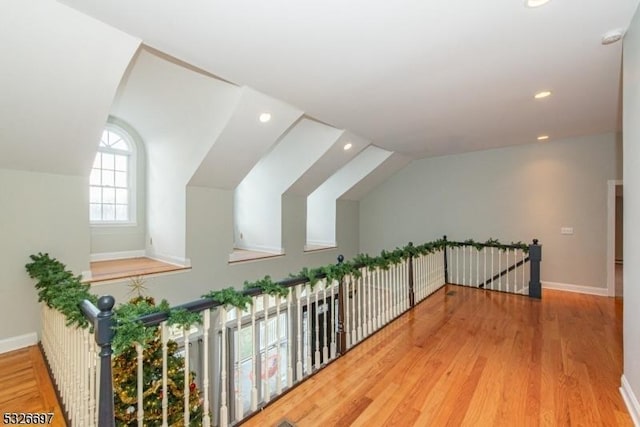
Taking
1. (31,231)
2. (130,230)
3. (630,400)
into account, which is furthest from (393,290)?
(130,230)

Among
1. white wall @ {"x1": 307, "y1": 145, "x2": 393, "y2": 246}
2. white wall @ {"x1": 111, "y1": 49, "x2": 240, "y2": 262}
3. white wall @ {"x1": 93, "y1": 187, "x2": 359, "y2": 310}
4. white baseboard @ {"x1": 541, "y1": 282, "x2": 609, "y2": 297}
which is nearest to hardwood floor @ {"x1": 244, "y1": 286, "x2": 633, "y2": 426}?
white baseboard @ {"x1": 541, "y1": 282, "x2": 609, "y2": 297}

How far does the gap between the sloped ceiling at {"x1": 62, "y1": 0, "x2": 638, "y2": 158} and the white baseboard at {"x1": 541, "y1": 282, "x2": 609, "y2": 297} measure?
3.22 m

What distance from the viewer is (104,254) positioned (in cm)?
517

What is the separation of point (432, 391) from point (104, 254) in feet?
18.1

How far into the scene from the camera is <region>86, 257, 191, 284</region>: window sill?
398cm

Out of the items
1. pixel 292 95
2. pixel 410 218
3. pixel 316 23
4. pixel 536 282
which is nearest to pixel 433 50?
pixel 316 23

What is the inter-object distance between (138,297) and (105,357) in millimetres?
1203

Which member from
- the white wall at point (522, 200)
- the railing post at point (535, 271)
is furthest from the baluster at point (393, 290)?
the white wall at point (522, 200)

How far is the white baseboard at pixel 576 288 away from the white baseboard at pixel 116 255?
26.2 feet

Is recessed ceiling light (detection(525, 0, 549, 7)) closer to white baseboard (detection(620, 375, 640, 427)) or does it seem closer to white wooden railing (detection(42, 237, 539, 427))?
white wooden railing (detection(42, 237, 539, 427))

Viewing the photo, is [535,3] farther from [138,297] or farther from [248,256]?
[248,256]

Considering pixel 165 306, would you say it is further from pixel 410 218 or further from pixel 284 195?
pixel 410 218

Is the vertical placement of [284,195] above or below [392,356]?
above

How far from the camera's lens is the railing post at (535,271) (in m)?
5.11
